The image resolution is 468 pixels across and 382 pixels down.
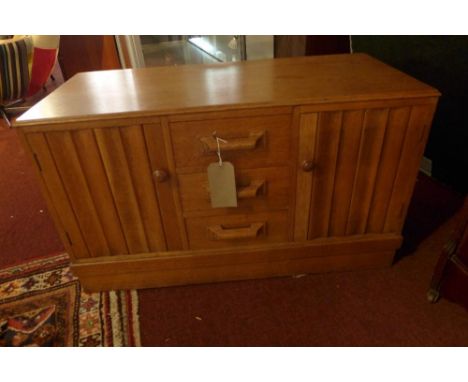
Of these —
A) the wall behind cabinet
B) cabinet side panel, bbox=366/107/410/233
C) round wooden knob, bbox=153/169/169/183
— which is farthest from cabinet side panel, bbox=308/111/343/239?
the wall behind cabinet

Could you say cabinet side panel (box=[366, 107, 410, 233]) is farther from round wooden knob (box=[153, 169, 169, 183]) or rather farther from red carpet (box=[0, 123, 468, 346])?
round wooden knob (box=[153, 169, 169, 183])

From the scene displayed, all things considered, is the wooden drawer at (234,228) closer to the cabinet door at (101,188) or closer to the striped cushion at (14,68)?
the cabinet door at (101,188)

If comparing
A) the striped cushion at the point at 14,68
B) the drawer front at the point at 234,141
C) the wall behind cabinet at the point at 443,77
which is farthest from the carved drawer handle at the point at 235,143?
the striped cushion at the point at 14,68

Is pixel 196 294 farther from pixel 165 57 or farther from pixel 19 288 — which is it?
pixel 165 57

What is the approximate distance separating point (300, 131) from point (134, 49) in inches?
79.6

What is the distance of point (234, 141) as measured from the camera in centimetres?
73

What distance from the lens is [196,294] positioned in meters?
0.97

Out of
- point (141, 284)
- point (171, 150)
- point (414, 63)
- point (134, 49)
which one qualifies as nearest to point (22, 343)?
point (141, 284)

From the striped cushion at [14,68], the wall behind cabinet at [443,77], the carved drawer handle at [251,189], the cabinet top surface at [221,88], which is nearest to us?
the cabinet top surface at [221,88]

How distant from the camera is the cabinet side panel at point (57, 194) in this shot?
72 cm

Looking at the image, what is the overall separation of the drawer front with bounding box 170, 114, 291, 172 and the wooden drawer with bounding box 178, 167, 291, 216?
0.10 ft

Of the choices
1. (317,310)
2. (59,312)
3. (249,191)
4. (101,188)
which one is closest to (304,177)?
(249,191)

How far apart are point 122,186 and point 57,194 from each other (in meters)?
0.17

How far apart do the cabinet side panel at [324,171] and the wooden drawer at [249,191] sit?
0.08 metres
